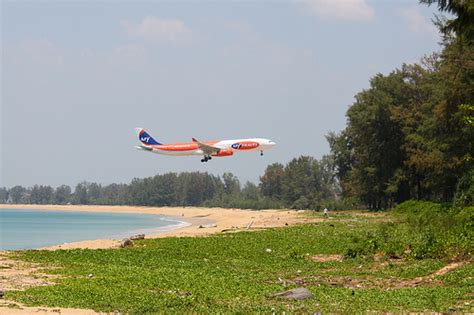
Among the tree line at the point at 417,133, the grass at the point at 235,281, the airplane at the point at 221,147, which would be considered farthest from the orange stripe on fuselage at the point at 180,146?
the grass at the point at 235,281

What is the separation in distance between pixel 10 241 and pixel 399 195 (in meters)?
39.8

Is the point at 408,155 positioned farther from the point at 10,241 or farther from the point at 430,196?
the point at 10,241

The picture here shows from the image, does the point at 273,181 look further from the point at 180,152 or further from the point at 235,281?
the point at 235,281

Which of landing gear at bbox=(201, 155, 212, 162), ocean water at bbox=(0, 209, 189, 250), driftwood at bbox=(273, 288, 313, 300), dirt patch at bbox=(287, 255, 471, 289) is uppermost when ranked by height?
landing gear at bbox=(201, 155, 212, 162)

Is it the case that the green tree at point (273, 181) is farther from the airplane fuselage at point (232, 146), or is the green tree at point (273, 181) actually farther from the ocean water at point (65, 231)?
the airplane fuselage at point (232, 146)

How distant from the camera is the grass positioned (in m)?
16.2

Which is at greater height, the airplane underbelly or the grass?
the airplane underbelly

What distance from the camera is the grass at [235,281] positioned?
53.1 feet

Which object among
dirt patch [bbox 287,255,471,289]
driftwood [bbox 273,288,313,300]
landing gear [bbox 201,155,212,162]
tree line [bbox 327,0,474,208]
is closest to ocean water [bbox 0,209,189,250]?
landing gear [bbox 201,155,212,162]

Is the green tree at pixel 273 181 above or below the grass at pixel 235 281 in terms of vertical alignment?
above

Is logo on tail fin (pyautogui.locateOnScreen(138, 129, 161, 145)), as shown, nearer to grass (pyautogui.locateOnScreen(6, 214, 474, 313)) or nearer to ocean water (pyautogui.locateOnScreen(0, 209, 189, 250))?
ocean water (pyautogui.locateOnScreen(0, 209, 189, 250))

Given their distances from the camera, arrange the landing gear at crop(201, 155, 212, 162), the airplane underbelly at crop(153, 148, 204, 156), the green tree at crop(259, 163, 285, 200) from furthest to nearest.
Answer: the green tree at crop(259, 163, 285, 200) → the airplane underbelly at crop(153, 148, 204, 156) → the landing gear at crop(201, 155, 212, 162)

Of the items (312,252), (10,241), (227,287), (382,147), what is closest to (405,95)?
(382,147)

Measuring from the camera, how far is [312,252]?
2994 centimetres
